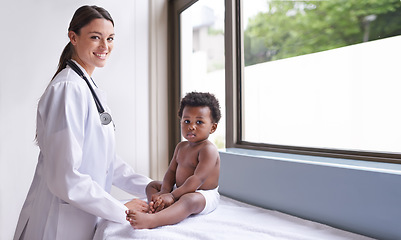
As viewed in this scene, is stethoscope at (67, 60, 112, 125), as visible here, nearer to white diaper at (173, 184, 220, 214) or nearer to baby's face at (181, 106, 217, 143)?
baby's face at (181, 106, 217, 143)

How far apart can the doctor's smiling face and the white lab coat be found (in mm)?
108

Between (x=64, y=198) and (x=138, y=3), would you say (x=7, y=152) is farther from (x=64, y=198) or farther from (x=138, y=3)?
(x=138, y=3)

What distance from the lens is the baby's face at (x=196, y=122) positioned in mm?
1309

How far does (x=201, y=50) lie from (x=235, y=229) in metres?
1.70

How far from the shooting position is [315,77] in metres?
1.53

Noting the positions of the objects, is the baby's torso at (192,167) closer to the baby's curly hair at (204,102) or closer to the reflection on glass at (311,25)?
the baby's curly hair at (204,102)

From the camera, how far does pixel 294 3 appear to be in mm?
1940

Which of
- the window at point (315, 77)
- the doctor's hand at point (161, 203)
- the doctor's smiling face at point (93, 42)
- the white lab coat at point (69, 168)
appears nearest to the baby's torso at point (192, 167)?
the doctor's hand at point (161, 203)

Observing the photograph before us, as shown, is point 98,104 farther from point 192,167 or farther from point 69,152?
point 192,167

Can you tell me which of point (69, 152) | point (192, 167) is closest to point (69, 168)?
point (69, 152)

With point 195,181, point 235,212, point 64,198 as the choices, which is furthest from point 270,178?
point 64,198

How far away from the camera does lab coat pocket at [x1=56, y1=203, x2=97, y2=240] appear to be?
3.77 feet

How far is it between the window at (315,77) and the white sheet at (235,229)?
1.07ft

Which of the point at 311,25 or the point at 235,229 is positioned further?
the point at 311,25
